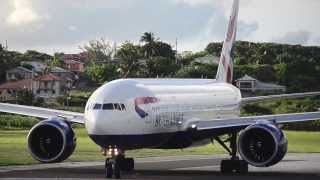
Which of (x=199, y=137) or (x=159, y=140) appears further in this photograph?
(x=199, y=137)

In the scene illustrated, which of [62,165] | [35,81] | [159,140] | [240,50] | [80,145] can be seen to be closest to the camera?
[159,140]

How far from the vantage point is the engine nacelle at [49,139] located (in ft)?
93.1

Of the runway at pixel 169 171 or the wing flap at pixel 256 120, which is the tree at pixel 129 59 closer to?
the runway at pixel 169 171

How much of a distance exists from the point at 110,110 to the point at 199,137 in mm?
5878

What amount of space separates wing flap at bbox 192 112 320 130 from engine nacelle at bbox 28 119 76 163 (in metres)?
5.21

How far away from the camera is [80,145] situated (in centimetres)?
5247

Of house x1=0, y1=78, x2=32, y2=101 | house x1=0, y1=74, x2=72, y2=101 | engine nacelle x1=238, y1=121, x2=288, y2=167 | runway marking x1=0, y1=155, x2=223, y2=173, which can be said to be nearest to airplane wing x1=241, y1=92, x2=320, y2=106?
runway marking x1=0, y1=155, x2=223, y2=173

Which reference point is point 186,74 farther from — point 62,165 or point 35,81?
point 62,165

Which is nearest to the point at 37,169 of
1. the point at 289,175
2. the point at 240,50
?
the point at 289,175

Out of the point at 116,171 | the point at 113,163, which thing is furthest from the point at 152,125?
the point at 116,171

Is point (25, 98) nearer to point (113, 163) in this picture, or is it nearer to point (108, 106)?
point (108, 106)

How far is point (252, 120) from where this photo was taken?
28.9 meters

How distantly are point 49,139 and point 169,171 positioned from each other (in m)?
5.17

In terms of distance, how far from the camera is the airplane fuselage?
26.3 meters
